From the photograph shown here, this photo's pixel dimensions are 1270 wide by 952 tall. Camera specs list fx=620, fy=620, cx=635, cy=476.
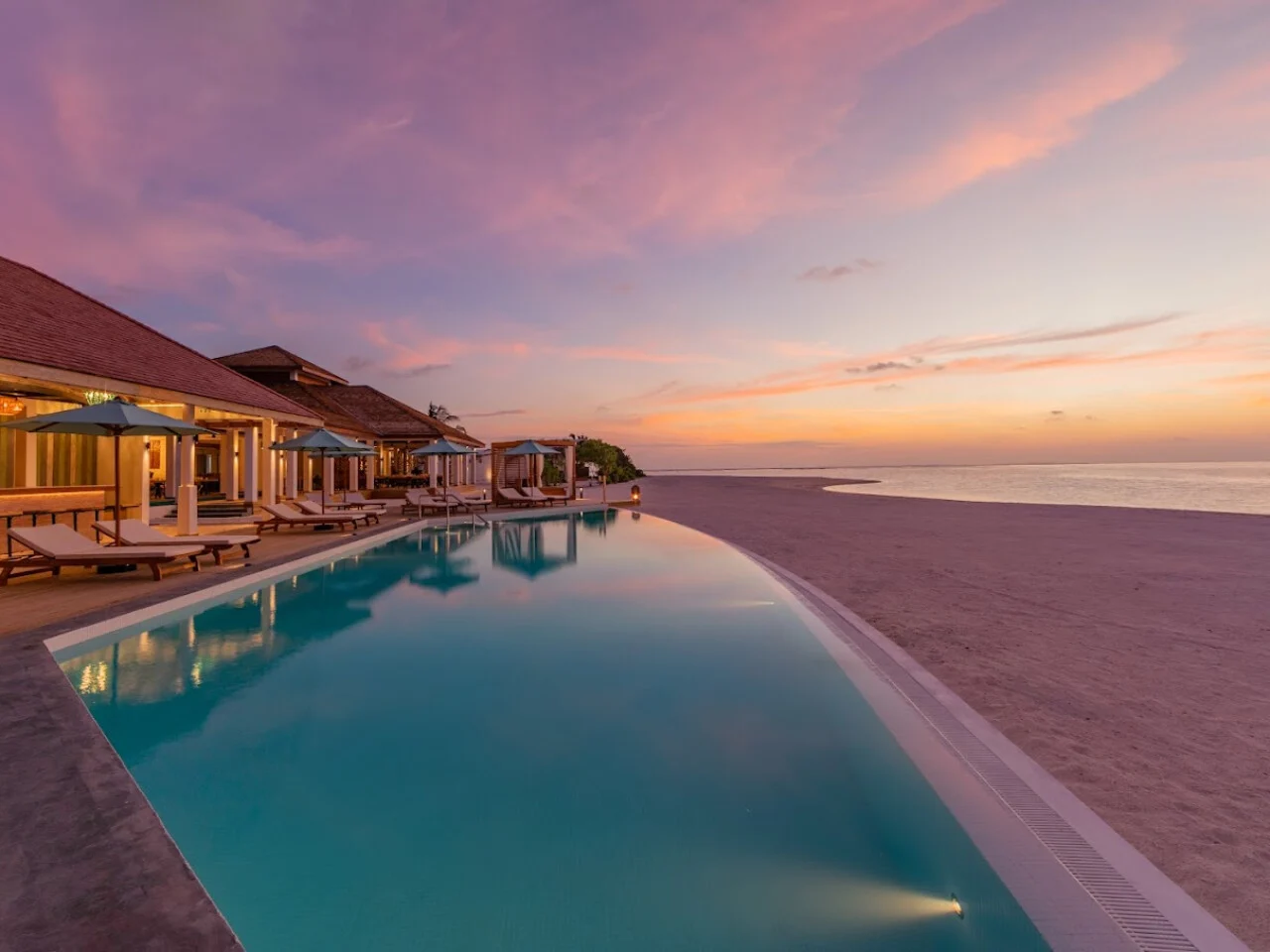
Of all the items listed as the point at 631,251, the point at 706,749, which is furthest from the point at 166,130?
the point at 706,749

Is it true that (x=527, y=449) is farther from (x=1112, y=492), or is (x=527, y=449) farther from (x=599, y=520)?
(x=1112, y=492)

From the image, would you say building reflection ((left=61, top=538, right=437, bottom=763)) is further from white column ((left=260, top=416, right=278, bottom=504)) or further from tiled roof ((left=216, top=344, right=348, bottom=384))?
tiled roof ((left=216, top=344, right=348, bottom=384))

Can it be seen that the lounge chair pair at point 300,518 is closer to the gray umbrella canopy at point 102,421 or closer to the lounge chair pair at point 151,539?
the lounge chair pair at point 151,539

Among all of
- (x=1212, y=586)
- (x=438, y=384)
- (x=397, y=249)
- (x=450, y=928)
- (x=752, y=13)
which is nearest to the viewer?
(x=450, y=928)

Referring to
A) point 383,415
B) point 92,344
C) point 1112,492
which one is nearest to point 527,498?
point 383,415

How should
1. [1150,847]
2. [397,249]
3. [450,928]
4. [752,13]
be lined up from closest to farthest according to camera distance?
[450,928], [1150,847], [752,13], [397,249]

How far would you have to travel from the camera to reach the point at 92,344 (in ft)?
34.5

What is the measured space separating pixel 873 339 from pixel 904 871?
2694 centimetres

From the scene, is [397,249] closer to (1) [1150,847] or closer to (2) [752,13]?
(2) [752,13]

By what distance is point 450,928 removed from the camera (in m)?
2.50

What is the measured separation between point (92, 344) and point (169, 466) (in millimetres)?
17130

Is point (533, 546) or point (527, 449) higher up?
point (527, 449)

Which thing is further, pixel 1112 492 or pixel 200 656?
pixel 1112 492

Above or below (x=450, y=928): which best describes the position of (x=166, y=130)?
above
